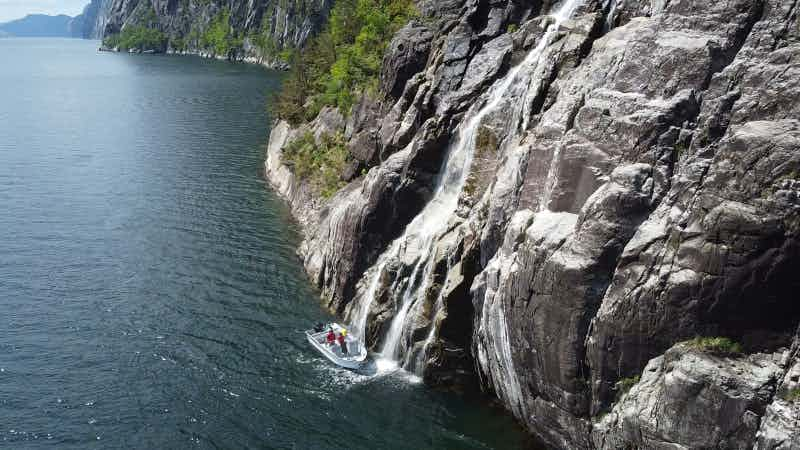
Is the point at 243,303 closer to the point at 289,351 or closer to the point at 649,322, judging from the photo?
the point at 289,351

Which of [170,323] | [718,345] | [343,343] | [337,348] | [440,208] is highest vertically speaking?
[440,208]

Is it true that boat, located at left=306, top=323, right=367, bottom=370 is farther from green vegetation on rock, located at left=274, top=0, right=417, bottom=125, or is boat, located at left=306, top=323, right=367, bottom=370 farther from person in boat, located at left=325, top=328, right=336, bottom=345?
green vegetation on rock, located at left=274, top=0, right=417, bottom=125


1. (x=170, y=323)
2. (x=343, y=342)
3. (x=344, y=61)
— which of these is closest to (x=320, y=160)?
(x=344, y=61)

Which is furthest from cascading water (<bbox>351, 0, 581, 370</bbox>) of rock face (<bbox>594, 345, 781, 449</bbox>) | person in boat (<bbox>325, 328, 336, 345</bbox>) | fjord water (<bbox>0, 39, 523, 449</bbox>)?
rock face (<bbox>594, 345, 781, 449</bbox>)

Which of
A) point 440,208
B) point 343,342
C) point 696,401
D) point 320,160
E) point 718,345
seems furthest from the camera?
point 320,160

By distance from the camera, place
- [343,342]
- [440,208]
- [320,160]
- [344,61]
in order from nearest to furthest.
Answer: [343,342], [440,208], [320,160], [344,61]

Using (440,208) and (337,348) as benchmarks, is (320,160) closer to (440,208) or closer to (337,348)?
(440,208)

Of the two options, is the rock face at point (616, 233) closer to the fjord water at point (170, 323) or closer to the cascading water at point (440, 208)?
the cascading water at point (440, 208)

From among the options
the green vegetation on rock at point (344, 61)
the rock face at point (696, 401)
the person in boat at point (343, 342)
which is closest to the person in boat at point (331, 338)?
the person in boat at point (343, 342)
